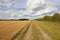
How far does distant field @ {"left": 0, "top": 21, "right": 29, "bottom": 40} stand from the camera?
2.44 metres

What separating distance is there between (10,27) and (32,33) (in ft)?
1.32

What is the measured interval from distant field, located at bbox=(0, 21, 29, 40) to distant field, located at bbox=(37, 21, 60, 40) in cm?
29

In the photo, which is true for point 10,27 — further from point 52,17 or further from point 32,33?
point 52,17

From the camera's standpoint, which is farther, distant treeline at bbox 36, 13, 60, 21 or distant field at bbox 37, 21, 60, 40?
distant treeline at bbox 36, 13, 60, 21

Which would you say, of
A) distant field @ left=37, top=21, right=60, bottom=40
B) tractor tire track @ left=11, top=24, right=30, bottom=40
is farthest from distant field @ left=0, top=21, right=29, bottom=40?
distant field @ left=37, top=21, right=60, bottom=40

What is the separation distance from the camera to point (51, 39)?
2203 millimetres

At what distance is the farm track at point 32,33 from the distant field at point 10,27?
8 cm

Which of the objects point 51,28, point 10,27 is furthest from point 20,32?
point 51,28

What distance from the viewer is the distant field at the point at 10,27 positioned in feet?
7.99

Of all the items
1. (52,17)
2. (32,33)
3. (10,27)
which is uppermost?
(52,17)

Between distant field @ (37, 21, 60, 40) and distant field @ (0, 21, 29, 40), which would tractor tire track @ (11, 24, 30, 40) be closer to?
distant field @ (0, 21, 29, 40)

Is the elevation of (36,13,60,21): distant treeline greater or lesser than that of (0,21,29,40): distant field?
greater

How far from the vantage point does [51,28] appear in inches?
93.8

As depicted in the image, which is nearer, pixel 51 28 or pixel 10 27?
pixel 51 28
